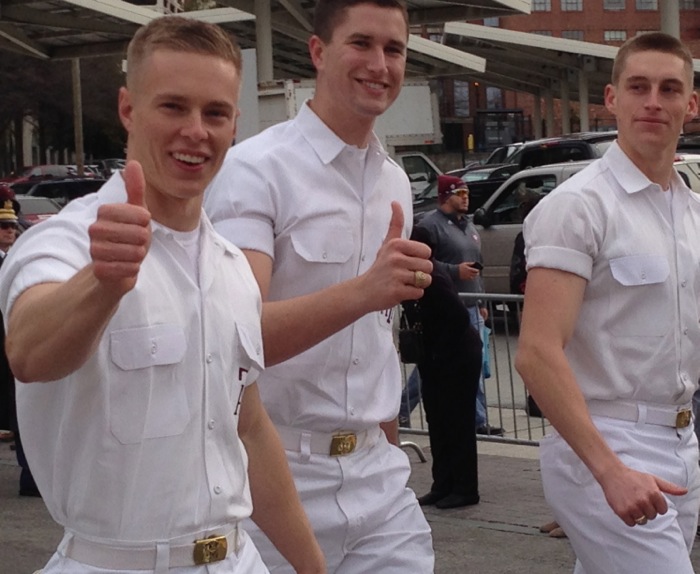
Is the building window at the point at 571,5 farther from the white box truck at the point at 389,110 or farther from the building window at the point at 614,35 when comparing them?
the white box truck at the point at 389,110

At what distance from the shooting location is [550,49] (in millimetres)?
45875

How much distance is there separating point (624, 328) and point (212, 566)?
168 cm

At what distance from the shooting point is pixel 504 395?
1229cm

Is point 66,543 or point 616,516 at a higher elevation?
point 66,543

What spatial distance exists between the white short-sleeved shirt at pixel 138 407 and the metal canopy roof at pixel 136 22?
74.9 ft

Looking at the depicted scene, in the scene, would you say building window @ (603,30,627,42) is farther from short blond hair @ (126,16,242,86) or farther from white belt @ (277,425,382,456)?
short blond hair @ (126,16,242,86)

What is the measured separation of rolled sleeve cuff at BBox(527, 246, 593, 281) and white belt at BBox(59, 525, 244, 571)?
61.5 inches

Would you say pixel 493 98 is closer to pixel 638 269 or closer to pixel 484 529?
pixel 484 529

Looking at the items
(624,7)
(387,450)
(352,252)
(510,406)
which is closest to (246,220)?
(352,252)

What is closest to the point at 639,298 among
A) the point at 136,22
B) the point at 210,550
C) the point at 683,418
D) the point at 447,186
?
the point at 683,418

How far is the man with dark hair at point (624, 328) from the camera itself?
4.14 metres

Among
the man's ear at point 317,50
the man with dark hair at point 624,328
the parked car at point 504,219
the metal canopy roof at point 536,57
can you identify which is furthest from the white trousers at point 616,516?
the metal canopy roof at point 536,57

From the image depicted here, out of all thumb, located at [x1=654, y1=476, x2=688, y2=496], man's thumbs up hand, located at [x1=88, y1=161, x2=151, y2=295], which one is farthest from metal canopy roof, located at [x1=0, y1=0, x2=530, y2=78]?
man's thumbs up hand, located at [x1=88, y1=161, x2=151, y2=295]

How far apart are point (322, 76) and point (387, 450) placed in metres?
1.09
